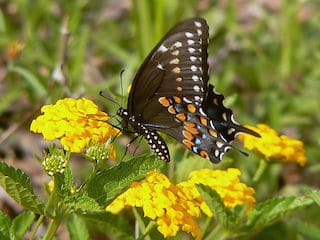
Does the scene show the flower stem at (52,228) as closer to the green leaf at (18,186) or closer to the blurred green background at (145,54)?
the green leaf at (18,186)

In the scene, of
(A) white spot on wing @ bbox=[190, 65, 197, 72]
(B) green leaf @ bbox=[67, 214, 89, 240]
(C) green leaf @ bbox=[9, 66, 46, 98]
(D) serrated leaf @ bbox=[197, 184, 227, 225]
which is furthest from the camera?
(C) green leaf @ bbox=[9, 66, 46, 98]

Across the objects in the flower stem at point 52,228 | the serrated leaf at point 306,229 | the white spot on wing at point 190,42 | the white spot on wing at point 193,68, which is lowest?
the serrated leaf at point 306,229

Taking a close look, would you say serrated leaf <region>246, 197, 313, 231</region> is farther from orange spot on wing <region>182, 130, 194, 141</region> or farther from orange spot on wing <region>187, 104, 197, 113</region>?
orange spot on wing <region>187, 104, 197, 113</region>

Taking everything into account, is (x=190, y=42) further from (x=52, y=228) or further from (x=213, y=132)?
Answer: (x=52, y=228)

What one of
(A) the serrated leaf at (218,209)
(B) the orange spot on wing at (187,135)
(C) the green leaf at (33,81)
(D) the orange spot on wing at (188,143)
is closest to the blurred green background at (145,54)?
(C) the green leaf at (33,81)

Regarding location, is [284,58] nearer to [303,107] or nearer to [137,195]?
[303,107]

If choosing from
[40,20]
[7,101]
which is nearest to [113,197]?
[7,101]

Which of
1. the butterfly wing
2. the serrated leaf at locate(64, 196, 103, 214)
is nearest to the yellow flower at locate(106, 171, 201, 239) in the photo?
the serrated leaf at locate(64, 196, 103, 214)
